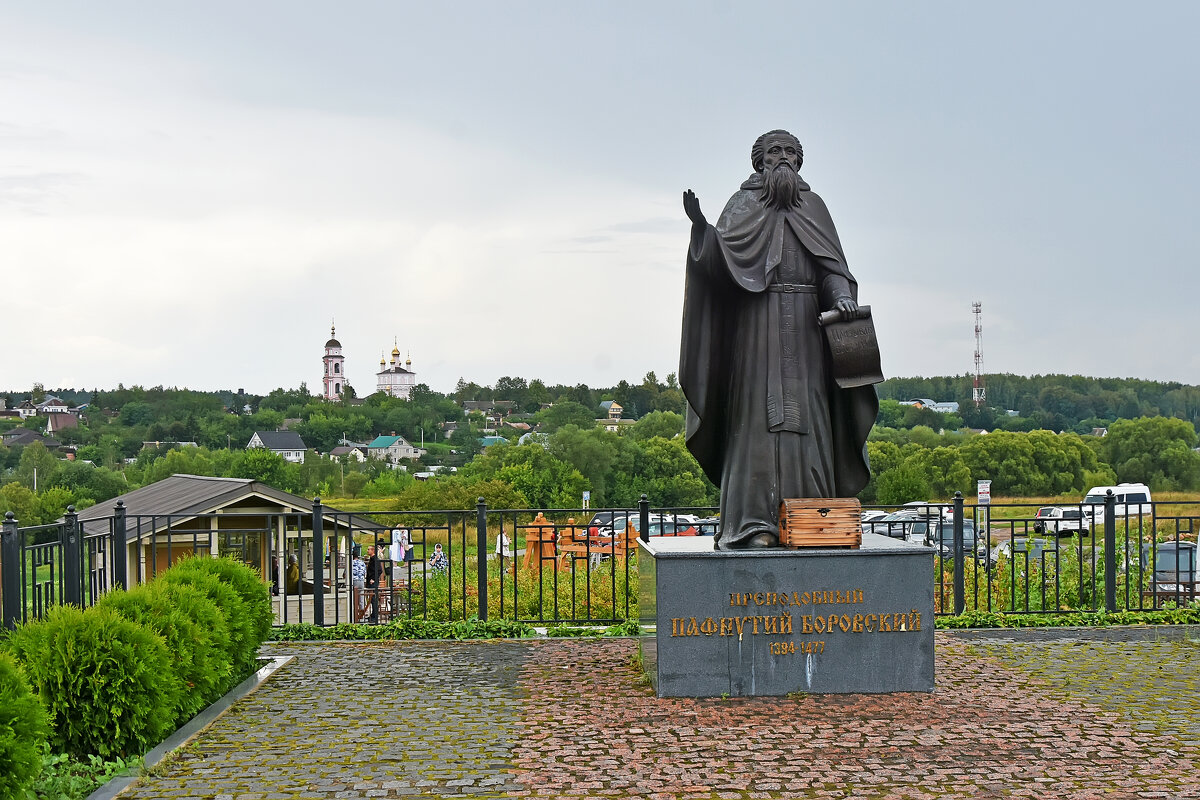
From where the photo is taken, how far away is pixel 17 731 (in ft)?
14.9

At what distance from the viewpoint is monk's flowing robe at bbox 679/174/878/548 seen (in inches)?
292

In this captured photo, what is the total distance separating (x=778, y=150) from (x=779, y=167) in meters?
0.12

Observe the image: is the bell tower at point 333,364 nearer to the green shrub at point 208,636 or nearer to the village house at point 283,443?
the village house at point 283,443

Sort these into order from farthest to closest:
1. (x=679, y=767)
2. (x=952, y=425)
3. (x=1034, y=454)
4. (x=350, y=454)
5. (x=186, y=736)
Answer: (x=350, y=454), (x=952, y=425), (x=1034, y=454), (x=186, y=736), (x=679, y=767)

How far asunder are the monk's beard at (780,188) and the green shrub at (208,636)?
4434mm

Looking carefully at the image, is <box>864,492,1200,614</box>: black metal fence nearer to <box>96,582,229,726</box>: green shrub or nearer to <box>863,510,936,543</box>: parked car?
<box>863,510,936,543</box>: parked car

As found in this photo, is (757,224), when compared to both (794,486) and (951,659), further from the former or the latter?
(951,659)

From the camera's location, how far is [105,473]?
56844 mm

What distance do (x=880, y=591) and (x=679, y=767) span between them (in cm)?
216

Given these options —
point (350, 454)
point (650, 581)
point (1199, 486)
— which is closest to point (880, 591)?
point (650, 581)

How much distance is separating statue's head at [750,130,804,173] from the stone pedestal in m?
2.54

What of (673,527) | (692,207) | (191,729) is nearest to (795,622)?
(692,207)

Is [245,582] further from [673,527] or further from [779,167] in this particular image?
[673,527]

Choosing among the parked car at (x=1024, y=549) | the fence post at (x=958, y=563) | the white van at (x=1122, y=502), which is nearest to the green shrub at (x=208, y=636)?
the fence post at (x=958, y=563)
